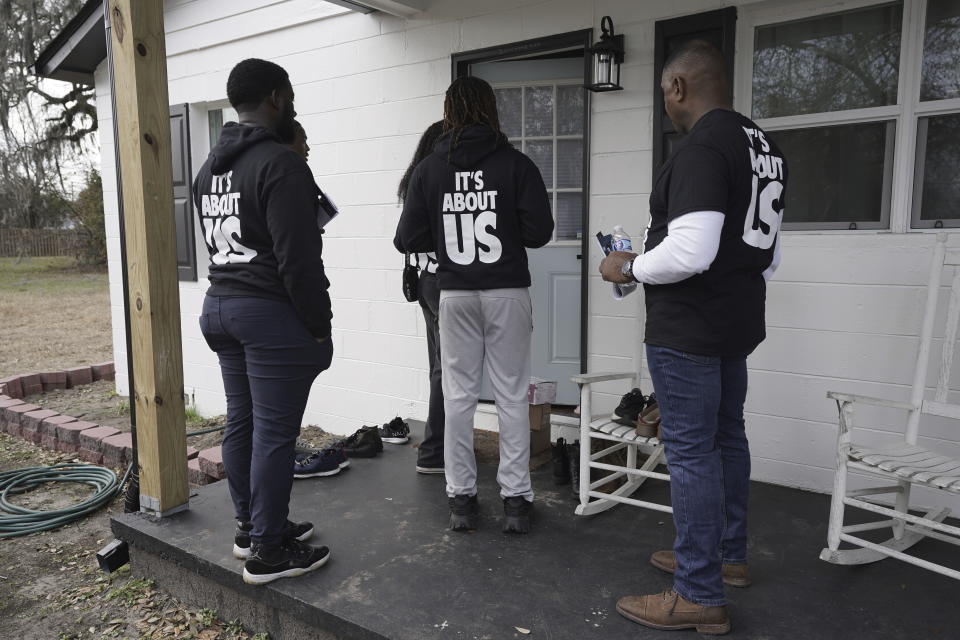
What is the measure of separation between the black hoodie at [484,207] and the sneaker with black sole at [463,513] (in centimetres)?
84

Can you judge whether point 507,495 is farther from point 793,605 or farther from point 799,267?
point 799,267

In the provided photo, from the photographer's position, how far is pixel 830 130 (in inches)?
115

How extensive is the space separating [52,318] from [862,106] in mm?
11363

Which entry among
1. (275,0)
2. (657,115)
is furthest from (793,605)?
(275,0)

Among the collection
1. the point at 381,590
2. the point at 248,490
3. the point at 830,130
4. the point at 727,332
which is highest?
the point at 830,130

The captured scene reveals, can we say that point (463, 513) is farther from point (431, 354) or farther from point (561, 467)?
point (431, 354)

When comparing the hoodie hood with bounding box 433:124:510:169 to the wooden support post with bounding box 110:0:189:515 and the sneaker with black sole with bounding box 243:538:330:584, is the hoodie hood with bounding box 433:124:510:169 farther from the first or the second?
the sneaker with black sole with bounding box 243:538:330:584

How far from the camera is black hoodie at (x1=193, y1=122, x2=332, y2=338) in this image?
1.97m

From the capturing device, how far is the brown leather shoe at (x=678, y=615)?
188 centimetres

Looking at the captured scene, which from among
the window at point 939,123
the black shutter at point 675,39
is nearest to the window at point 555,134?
the black shutter at point 675,39

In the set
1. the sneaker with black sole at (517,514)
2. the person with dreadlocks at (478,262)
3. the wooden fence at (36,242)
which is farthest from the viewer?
the wooden fence at (36,242)

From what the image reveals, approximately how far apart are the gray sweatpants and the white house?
893mm

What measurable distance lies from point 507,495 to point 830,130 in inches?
82.5

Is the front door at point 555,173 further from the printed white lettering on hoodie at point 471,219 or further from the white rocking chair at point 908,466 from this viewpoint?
the white rocking chair at point 908,466
